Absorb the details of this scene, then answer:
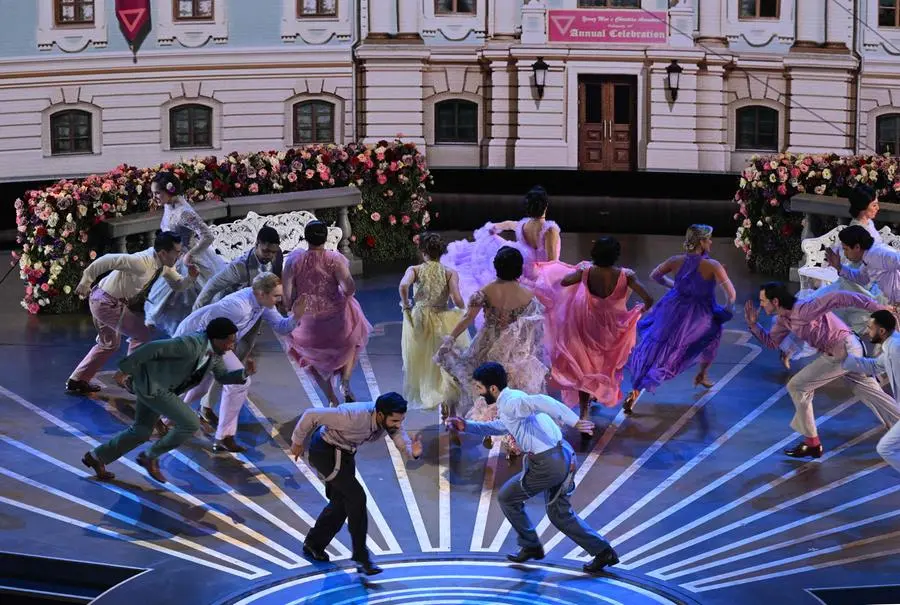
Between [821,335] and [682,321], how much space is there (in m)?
1.66

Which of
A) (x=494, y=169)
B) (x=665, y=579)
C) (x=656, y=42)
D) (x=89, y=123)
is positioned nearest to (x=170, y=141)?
(x=89, y=123)

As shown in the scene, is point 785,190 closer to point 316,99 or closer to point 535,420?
point 535,420

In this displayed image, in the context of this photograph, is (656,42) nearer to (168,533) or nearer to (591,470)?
(591,470)

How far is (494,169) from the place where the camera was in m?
27.5

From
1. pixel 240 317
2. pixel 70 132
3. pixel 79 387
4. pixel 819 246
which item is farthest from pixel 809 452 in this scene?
pixel 70 132

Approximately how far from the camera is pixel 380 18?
28703 millimetres

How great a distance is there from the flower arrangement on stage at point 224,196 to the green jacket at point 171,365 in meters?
6.98

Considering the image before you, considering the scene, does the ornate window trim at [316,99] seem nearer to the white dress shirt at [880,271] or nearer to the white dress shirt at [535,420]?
the white dress shirt at [880,271]

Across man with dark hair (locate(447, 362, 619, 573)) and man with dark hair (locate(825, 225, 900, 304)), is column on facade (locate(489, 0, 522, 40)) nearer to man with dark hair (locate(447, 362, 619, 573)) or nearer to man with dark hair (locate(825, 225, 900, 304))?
man with dark hair (locate(825, 225, 900, 304))

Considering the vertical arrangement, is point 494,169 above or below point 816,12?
below

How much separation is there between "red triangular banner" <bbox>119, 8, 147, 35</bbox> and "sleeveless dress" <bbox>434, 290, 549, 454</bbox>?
19255 mm

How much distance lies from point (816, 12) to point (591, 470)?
20.5m

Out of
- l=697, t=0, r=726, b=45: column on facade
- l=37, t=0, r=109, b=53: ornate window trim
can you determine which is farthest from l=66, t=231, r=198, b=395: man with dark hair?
l=697, t=0, r=726, b=45: column on facade

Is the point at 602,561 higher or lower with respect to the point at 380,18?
lower
